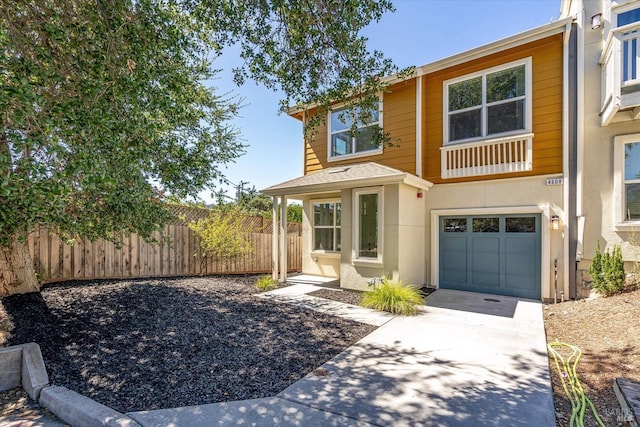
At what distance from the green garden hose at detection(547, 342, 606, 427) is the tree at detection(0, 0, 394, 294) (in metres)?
4.52

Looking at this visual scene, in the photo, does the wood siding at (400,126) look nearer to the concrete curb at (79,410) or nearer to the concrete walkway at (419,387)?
the concrete walkway at (419,387)

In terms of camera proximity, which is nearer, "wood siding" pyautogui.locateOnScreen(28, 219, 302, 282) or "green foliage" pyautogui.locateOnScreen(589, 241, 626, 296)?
"green foliage" pyautogui.locateOnScreen(589, 241, 626, 296)

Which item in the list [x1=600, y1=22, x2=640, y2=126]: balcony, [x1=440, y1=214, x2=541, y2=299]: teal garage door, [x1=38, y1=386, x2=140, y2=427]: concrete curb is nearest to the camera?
[x1=38, y1=386, x2=140, y2=427]: concrete curb

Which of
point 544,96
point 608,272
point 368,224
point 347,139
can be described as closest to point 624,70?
point 544,96

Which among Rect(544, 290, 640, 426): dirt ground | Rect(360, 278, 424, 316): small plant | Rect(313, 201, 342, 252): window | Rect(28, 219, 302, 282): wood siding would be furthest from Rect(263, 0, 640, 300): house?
Rect(28, 219, 302, 282): wood siding

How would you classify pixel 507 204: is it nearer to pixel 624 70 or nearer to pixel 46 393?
pixel 624 70

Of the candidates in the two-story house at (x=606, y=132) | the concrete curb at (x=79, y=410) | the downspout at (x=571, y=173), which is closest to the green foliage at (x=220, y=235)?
the concrete curb at (x=79, y=410)

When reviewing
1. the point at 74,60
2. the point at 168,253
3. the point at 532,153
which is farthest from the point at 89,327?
the point at 532,153

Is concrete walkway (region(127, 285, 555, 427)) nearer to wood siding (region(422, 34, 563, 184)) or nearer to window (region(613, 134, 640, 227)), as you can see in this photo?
window (region(613, 134, 640, 227))

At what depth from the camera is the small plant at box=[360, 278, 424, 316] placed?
5758 mm

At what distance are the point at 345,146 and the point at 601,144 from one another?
610cm

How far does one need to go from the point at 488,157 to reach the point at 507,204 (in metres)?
1.22

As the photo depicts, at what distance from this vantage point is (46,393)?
2908 millimetres

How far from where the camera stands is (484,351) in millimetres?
4047
